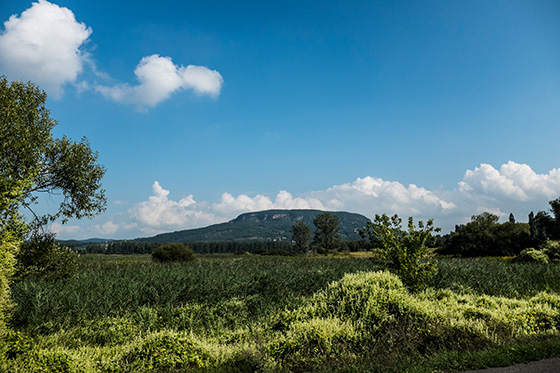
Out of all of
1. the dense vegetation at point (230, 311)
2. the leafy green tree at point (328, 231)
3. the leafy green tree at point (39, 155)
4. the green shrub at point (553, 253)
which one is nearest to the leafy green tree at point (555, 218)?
the green shrub at point (553, 253)

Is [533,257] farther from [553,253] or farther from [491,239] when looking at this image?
[491,239]

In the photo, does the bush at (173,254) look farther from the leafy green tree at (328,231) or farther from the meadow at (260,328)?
the leafy green tree at (328,231)

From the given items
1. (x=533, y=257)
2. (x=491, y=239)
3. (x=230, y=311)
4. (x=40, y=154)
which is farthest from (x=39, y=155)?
(x=491, y=239)

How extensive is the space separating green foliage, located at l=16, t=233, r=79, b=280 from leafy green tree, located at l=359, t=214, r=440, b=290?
13.5 meters

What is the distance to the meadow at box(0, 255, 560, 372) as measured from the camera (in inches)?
281

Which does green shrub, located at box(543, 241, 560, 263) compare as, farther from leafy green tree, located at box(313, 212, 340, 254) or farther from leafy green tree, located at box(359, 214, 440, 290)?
leafy green tree, located at box(313, 212, 340, 254)

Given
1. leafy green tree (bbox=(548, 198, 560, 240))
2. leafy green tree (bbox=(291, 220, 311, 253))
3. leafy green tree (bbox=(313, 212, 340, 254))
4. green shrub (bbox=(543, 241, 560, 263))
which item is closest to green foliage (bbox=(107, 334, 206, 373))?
green shrub (bbox=(543, 241, 560, 263))

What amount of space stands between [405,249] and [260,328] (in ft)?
22.6

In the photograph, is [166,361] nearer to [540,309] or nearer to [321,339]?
[321,339]

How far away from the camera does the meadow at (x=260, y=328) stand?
713 cm

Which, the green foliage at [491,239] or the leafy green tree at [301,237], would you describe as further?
the leafy green tree at [301,237]

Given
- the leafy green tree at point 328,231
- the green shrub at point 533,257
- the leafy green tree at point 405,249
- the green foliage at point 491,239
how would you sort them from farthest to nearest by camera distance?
the leafy green tree at point 328,231
the green foliage at point 491,239
the green shrub at point 533,257
the leafy green tree at point 405,249

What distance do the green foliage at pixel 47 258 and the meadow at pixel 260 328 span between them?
8.71 feet

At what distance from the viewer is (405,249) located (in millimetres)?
13836
